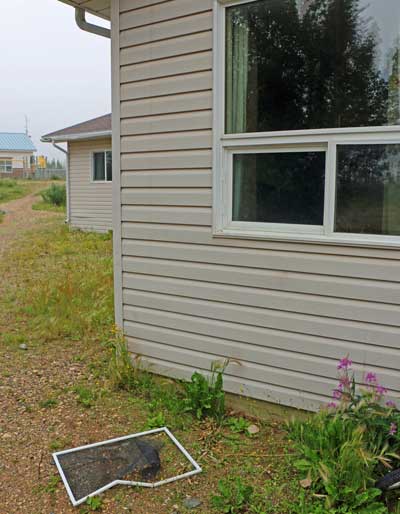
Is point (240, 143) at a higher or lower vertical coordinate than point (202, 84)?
lower

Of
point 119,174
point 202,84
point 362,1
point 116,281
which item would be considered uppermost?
point 362,1

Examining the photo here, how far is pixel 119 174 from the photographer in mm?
3443

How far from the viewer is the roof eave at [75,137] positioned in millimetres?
11758

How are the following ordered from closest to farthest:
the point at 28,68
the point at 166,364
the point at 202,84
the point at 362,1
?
the point at 362,1, the point at 202,84, the point at 166,364, the point at 28,68

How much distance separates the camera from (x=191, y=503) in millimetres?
2199

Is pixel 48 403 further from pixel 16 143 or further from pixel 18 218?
pixel 16 143

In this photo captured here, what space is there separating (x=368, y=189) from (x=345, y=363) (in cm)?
93

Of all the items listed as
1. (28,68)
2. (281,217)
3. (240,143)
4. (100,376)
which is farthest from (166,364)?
(28,68)

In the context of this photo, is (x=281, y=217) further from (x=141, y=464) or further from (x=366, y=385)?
(x=141, y=464)

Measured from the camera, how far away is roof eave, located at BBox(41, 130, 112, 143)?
1176cm

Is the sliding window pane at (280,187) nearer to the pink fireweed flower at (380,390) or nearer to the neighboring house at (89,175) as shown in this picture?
the pink fireweed flower at (380,390)

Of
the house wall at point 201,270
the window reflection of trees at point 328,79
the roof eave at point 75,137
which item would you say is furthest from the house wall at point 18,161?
the window reflection of trees at point 328,79

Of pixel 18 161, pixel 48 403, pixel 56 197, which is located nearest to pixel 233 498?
pixel 48 403

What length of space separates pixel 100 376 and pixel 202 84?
7.70ft
